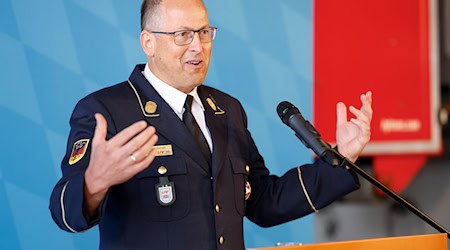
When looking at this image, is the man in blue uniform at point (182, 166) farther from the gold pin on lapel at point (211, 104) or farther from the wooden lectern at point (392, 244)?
the wooden lectern at point (392, 244)

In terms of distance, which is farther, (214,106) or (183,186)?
(214,106)

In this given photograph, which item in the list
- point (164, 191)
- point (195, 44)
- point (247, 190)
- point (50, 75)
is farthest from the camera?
point (50, 75)

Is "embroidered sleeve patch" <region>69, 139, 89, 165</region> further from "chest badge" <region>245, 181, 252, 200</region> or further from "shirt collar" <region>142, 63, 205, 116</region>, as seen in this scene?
"chest badge" <region>245, 181, 252, 200</region>

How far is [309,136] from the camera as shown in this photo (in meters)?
1.89

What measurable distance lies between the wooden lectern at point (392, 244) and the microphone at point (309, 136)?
8.5 inches

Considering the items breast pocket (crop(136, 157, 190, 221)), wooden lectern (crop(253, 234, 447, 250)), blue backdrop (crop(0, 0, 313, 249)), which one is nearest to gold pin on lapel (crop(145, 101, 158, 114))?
breast pocket (crop(136, 157, 190, 221))

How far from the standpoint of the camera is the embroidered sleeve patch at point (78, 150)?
192 centimetres

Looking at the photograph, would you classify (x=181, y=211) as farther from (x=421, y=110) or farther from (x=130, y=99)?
(x=421, y=110)

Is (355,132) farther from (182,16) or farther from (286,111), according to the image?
(182,16)

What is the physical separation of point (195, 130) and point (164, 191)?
22 cm

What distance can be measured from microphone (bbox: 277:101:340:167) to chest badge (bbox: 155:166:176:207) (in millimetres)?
325

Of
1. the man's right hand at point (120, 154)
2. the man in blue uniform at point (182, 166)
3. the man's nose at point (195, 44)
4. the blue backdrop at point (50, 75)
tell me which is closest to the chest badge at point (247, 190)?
the man in blue uniform at point (182, 166)

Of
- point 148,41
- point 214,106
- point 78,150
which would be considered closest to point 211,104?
point 214,106

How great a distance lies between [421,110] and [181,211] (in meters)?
2.46
